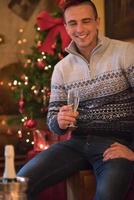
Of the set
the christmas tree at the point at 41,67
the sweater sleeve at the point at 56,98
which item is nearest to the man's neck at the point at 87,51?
the sweater sleeve at the point at 56,98

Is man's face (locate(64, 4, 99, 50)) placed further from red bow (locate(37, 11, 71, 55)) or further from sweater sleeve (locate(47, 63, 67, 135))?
red bow (locate(37, 11, 71, 55))

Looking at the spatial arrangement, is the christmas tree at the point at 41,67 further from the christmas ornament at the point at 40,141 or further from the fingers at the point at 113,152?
the fingers at the point at 113,152

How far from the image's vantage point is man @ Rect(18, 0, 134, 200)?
177 cm

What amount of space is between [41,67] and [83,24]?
3.65ft

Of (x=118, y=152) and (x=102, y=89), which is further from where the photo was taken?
(x=102, y=89)

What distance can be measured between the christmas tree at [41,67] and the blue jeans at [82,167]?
3.62 feet

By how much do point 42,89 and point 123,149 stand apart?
1.40m

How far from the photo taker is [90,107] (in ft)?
6.24

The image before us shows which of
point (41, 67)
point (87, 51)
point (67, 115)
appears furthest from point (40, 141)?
point (67, 115)

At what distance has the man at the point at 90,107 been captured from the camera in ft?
5.82

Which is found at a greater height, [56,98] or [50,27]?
[50,27]

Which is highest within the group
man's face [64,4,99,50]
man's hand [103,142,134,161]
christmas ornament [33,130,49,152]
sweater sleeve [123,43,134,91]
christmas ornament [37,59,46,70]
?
man's face [64,4,99,50]

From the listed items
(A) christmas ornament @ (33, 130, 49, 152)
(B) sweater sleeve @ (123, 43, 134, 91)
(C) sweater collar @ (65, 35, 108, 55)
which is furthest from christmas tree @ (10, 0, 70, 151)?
(B) sweater sleeve @ (123, 43, 134, 91)

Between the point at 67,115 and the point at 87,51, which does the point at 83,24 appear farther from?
the point at 67,115
